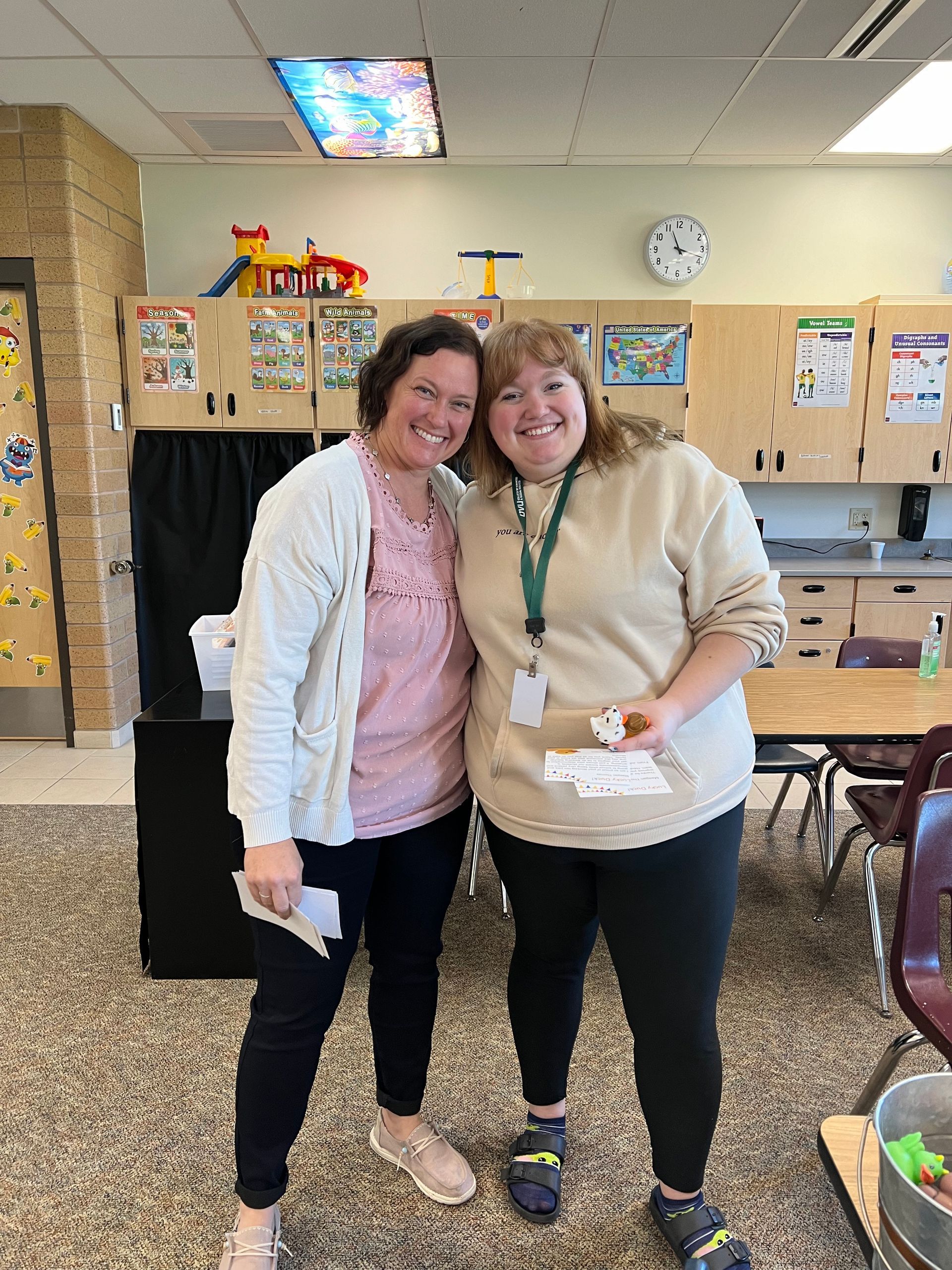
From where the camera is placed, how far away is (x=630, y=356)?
4.37 meters

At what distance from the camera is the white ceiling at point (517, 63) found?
9.58 feet

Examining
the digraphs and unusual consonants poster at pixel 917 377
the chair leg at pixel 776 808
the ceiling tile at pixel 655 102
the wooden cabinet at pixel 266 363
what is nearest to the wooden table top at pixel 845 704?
the chair leg at pixel 776 808

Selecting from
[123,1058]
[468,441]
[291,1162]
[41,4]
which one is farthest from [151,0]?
[291,1162]

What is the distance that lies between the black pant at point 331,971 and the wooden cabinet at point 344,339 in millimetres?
3289

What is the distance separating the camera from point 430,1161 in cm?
160

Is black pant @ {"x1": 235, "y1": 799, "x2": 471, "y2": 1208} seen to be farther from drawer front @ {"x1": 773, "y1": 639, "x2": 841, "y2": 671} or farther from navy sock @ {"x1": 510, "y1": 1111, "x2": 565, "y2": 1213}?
drawer front @ {"x1": 773, "y1": 639, "x2": 841, "y2": 671}

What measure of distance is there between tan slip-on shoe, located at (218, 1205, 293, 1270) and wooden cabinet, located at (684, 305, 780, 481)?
13.2 ft

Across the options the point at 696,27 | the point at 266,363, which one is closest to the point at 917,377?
the point at 696,27

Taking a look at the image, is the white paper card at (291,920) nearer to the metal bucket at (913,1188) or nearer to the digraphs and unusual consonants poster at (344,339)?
the metal bucket at (913,1188)

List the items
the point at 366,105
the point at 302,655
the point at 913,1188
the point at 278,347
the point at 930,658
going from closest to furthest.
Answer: the point at 913,1188 → the point at 302,655 → the point at 930,658 → the point at 366,105 → the point at 278,347

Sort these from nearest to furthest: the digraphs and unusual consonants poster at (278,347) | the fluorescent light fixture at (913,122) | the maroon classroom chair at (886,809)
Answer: the maroon classroom chair at (886,809), the fluorescent light fixture at (913,122), the digraphs and unusual consonants poster at (278,347)

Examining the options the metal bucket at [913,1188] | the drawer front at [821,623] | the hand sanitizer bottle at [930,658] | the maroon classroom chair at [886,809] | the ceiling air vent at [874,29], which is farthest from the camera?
the drawer front at [821,623]

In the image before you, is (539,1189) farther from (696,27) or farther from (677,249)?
(677,249)

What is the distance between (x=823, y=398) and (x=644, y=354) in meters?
1.04
